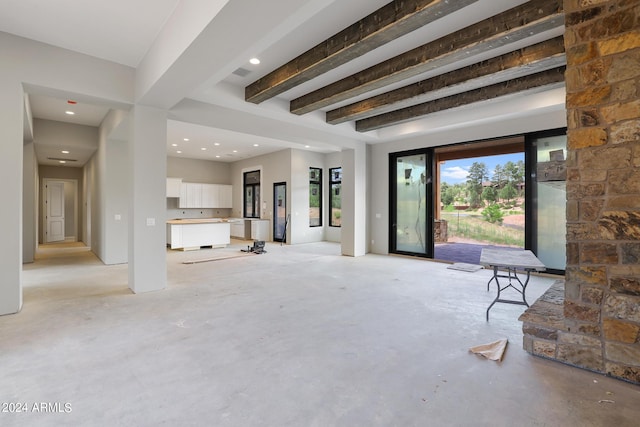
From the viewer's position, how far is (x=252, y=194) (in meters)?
11.5

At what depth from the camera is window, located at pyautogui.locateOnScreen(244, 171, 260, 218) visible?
11.3 metres

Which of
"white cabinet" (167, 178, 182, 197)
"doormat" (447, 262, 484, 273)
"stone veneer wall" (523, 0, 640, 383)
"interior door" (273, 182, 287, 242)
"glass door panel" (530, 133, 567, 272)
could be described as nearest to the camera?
"stone veneer wall" (523, 0, 640, 383)

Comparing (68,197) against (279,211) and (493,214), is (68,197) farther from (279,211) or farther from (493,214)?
(493,214)

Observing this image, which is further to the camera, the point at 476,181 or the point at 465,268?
the point at 476,181

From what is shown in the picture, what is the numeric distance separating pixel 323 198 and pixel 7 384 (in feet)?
30.1

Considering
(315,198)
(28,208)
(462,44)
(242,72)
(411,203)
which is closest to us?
(462,44)

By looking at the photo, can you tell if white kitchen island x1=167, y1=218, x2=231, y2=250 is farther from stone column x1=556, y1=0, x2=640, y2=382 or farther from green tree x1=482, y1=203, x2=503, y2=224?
green tree x1=482, y1=203, x2=503, y2=224

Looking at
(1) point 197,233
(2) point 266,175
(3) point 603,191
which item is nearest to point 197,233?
(1) point 197,233

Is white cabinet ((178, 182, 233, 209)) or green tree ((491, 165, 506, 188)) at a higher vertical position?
green tree ((491, 165, 506, 188))

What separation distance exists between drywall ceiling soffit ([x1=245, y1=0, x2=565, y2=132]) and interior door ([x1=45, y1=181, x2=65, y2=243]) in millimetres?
10386

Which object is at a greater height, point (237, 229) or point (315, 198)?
point (315, 198)

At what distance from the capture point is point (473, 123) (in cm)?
586

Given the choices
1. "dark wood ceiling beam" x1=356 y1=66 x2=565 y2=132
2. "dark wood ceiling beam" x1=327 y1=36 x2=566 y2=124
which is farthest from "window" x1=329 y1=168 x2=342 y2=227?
"dark wood ceiling beam" x1=327 y1=36 x2=566 y2=124

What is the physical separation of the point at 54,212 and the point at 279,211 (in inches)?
324
